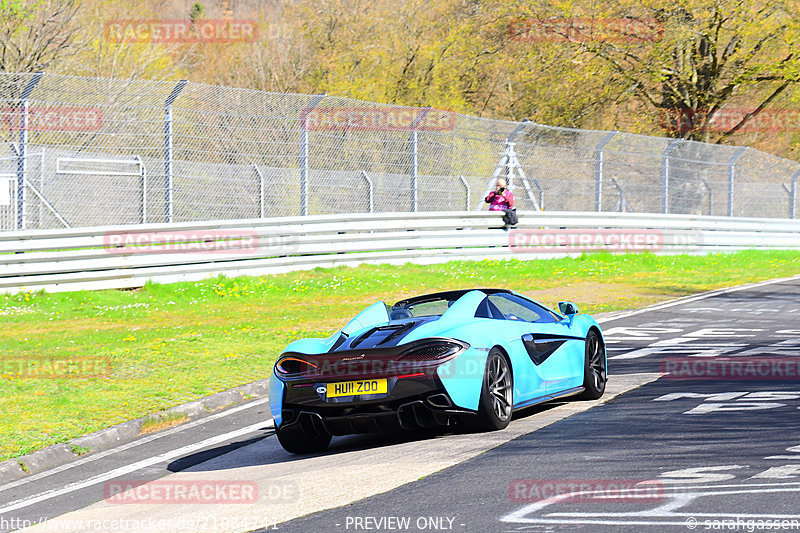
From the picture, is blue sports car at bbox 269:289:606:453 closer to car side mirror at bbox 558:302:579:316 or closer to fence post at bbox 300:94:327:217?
car side mirror at bbox 558:302:579:316

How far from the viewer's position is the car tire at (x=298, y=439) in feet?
25.2

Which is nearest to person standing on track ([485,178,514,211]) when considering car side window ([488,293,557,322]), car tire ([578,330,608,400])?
car tire ([578,330,608,400])

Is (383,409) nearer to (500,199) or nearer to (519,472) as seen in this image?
(519,472)

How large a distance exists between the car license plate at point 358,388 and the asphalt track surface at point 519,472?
0.46m

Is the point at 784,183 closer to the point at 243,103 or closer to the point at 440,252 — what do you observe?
the point at 440,252

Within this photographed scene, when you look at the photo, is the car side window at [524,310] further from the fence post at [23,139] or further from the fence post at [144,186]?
the fence post at [144,186]

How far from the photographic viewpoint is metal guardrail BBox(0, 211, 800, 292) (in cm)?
1677

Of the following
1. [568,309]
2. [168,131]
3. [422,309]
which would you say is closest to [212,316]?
[168,131]

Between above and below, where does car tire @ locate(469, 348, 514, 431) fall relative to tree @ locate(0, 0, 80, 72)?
below

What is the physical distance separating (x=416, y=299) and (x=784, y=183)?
2670cm

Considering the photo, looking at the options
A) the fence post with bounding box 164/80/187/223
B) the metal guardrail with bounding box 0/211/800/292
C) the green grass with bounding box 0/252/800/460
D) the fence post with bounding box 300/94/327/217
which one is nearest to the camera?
the green grass with bounding box 0/252/800/460

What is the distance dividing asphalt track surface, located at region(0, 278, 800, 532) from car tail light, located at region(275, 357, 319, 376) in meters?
0.63

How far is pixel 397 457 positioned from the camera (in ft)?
23.5

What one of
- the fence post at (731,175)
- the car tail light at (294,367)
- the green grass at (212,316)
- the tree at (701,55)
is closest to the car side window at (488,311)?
the car tail light at (294,367)
